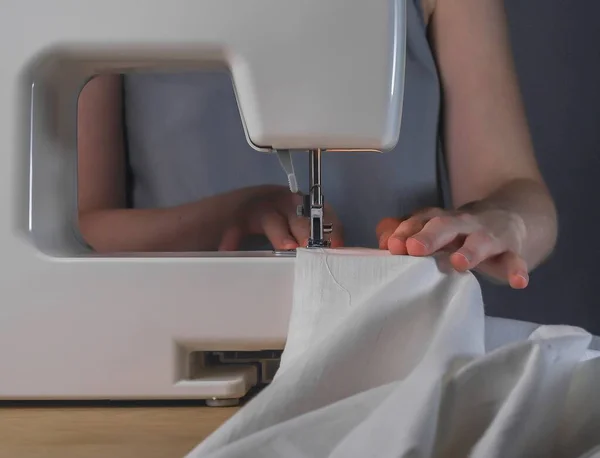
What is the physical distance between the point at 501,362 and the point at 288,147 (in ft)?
0.88

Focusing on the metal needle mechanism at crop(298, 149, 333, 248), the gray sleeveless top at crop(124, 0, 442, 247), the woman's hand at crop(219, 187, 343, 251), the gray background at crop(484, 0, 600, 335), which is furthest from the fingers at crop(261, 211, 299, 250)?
the gray background at crop(484, 0, 600, 335)

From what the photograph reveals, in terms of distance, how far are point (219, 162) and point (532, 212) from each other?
0.54 meters

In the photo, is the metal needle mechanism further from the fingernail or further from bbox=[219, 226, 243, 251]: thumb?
bbox=[219, 226, 243, 251]: thumb

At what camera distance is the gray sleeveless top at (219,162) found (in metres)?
1.17

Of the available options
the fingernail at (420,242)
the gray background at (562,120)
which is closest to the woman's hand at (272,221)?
the fingernail at (420,242)

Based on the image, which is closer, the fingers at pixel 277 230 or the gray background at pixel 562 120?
the fingers at pixel 277 230

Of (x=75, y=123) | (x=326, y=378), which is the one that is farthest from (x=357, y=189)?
(x=326, y=378)

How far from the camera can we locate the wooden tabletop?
458 mm

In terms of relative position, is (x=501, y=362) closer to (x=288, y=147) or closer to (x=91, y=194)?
(x=288, y=147)

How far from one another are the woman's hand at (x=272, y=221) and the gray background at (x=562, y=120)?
56 centimetres

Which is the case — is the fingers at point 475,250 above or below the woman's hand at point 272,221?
below

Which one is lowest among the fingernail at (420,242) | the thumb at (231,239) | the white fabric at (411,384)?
the white fabric at (411,384)

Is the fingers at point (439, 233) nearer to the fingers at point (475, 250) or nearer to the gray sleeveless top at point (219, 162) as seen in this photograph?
the fingers at point (475, 250)

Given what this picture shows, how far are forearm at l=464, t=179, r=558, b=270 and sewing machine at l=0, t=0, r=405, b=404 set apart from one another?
0.99ft
